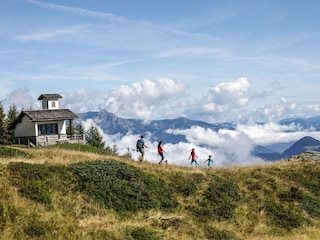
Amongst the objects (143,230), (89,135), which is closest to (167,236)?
(143,230)

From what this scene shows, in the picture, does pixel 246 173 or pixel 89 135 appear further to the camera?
pixel 89 135

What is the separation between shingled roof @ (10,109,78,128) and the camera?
192ft

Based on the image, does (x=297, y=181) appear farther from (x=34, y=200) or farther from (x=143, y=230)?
(x=34, y=200)

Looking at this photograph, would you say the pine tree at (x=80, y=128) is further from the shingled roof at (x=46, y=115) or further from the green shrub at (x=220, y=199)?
the green shrub at (x=220, y=199)

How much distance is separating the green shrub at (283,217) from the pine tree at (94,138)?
227 ft

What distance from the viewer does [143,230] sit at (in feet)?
61.4

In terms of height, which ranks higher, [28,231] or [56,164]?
[56,164]

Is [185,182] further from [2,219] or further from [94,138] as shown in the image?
[94,138]

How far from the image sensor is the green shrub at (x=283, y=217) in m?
25.7

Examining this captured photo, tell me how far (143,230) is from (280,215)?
40.2 feet

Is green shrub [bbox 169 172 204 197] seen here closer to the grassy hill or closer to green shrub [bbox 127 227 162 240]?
the grassy hill

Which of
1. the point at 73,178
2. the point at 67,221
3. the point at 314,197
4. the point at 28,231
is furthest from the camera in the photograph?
the point at 314,197

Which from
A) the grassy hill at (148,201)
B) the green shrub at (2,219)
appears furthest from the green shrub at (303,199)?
the green shrub at (2,219)

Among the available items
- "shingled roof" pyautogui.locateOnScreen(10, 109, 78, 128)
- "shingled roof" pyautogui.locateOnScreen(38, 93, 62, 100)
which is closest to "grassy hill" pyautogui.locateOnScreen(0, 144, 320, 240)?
"shingled roof" pyautogui.locateOnScreen(10, 109, 78, 128)
